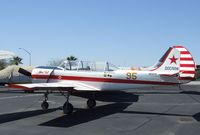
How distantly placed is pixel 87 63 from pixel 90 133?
6223 millimetres

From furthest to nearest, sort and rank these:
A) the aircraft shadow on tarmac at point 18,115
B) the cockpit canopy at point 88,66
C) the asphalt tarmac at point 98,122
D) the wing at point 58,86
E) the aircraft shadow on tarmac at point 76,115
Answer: the cockpit canopy at point 88,66 < the aircraft shadow on tarmac at point 18,115 < the wing at point 58,86 < the aircraft shadow on tarmac at point 76,115 < the asphalt tarmac at point 98,122

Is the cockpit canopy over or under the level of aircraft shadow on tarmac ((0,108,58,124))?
over

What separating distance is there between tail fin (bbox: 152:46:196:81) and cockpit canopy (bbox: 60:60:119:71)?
220 cm

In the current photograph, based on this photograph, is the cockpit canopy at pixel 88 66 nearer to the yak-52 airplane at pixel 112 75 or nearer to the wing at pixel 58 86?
the yak-52 airplane at pixel 112 75

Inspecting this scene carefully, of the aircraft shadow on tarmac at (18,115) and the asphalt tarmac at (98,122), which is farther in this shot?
the aircraft shadow on tarmac at (18,115)

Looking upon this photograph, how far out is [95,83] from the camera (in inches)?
577

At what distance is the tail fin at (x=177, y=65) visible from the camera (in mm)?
14102

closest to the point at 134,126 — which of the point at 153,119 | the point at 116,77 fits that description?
the point at 153,119

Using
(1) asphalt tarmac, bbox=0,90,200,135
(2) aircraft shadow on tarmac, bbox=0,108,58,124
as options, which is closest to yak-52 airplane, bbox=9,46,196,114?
(2) aircraft shadow on tarmac, bbox=0,108,58,124

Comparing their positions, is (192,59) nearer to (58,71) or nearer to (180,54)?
(180,54)

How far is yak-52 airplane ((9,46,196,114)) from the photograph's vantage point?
13797mm

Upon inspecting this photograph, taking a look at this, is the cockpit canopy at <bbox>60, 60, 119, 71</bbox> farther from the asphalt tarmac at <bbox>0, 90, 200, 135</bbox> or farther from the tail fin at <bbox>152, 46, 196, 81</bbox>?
the tail fin at <bbox>152, 46, 196, 81</bbox>

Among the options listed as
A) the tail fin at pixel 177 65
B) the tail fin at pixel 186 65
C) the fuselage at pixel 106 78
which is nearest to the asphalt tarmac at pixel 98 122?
the fuselage at pixel 106 78

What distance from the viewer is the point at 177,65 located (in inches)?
561
